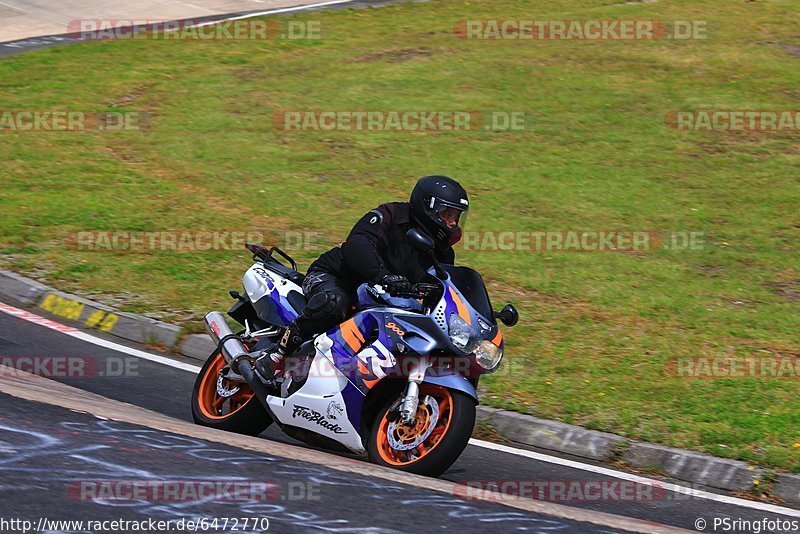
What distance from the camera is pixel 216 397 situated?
27.6ft

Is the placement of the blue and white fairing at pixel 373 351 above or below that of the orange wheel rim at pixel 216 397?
above

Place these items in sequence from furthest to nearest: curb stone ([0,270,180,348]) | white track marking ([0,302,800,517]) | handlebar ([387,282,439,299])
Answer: curb stone ([0,270,180,348]) → white track marking ([0,302,800,517]) → handlebar ([387,282,439,299])

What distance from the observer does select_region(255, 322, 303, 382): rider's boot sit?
Result: 7.79 metres

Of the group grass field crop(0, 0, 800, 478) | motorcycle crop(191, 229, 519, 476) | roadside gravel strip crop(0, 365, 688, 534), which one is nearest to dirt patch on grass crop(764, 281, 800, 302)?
grass field crop(0, 0, 800, 478)

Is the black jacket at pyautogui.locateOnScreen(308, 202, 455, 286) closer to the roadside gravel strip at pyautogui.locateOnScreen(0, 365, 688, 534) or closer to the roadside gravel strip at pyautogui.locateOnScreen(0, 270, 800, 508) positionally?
the roadside gravel strip at pyautogui.locateOnScreen(0, 365, 688, 534)

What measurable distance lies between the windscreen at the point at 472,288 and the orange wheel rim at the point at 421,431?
25.6 inches

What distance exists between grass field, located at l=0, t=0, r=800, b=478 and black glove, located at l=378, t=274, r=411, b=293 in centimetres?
250

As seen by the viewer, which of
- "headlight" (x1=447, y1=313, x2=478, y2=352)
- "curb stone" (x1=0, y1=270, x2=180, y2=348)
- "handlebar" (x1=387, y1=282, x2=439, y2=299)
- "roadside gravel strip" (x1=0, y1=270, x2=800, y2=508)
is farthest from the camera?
"curb stone" (x1=0, y1=270, x2=180, y2=348)

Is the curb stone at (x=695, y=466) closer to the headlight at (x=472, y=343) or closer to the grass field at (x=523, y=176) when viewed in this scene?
the grass field at (x=523, y=176)

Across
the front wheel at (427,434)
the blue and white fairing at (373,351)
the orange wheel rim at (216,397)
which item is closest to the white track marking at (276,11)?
the orange wheel rim at (216,397)

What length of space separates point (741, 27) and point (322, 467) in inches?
800

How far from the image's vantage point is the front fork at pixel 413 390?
690cm

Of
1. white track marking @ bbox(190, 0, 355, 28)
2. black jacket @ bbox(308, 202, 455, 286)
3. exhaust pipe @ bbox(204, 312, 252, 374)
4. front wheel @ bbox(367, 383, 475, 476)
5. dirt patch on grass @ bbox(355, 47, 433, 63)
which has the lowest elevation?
front wheel @ bbox(367, 383, 475, 476)

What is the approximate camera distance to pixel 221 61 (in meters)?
22.0
